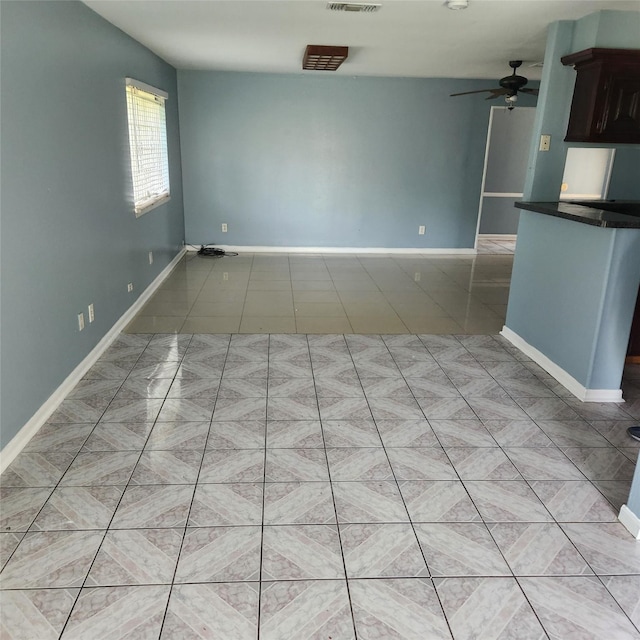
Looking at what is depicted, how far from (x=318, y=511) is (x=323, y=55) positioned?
12.9ft

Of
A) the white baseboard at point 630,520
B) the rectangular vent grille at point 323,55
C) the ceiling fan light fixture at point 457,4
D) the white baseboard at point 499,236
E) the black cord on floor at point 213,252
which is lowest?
the white baseboard at point 630,520

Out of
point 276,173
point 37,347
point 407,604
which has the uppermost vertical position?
point 276,173

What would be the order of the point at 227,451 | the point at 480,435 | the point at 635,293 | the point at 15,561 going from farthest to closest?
the point at 635,293 → the point at 480,435 → the point at 227,451 → the point at 15,561

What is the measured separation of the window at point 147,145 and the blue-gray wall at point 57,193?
0.23m

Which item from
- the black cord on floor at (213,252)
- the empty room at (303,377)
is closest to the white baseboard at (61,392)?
the empty room at (303,377)

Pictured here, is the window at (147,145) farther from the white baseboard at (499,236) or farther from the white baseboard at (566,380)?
the white baseboard at (499,236)

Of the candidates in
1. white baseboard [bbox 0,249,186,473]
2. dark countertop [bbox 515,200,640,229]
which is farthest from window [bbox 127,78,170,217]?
dark countertop [bbox 515,200,640,229]

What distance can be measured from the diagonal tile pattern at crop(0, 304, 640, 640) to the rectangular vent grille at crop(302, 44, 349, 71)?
9.39ft

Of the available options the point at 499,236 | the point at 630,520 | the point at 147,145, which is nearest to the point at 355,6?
the point at 147,145

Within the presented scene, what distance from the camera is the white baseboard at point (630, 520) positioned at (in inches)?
75.2

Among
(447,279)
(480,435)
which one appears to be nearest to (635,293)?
(480,435)

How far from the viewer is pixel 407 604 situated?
1.61m

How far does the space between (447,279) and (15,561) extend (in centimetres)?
487

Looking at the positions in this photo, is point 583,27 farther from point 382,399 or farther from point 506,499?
point 506,499
